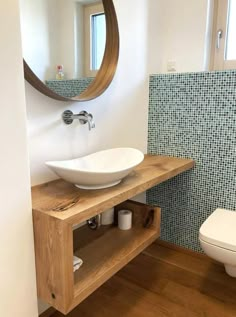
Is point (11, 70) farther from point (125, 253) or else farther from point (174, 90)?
point (174, 90)

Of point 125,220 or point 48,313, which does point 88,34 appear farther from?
point 48,313

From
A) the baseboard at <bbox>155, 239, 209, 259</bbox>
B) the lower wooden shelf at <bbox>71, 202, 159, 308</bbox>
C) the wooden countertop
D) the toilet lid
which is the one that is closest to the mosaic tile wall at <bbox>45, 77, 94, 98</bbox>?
the wooden countertop

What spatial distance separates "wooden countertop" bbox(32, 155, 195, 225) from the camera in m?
1.03

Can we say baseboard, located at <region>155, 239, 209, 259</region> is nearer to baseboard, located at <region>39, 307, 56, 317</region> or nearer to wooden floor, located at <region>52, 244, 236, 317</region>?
wooden floor, located at <region>52, 244, 236, 317</region>

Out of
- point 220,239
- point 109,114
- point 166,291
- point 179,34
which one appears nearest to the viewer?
point 220,239

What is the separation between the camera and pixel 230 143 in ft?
5.93

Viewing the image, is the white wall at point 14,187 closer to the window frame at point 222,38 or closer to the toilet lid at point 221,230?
the toilet lid at point 221,230

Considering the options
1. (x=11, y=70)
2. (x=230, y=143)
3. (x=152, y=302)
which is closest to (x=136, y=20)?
(x=230, y=143)

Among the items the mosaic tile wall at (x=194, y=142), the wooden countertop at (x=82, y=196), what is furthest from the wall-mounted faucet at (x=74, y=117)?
the mosaic tile wall at (x=194, y=142)

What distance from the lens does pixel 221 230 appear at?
1.52m

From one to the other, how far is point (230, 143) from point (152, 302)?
1097 mm

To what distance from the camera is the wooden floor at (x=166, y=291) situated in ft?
5.00

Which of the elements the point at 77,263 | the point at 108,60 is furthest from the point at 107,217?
the point at 108,60

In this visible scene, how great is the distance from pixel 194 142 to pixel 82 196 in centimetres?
107
